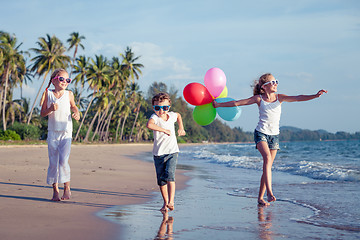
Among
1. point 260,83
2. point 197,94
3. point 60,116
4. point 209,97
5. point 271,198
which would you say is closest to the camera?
point 271,198

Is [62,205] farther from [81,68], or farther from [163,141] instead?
[81,68]

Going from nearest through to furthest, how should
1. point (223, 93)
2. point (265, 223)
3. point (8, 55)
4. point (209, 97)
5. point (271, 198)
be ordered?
point (265, 223) < point (271, 198) < point (209, 97) < point (223, 93) < point (8, 55)

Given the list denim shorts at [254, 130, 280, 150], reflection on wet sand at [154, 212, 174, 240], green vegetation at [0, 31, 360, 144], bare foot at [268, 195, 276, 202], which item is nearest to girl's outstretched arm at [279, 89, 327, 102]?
denim shorts at [254, 130, 280, 150]

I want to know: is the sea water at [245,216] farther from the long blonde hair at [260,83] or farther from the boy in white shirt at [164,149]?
the long blonde hair at [260,83]

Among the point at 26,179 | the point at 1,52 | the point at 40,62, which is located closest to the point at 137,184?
the point at 26,179

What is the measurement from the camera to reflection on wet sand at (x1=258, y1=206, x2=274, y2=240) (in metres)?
3.42

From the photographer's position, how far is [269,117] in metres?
5.16

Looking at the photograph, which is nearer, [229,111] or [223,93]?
[229,111]

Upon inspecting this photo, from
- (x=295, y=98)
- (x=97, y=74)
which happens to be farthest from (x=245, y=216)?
(x=97, y=74)

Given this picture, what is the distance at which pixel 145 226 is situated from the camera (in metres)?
3.72

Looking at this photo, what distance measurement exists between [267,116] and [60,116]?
2812 mm

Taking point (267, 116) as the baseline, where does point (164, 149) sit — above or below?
below

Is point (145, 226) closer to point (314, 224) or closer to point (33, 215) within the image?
point (33, 215)

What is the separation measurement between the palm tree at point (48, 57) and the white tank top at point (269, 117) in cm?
3782
